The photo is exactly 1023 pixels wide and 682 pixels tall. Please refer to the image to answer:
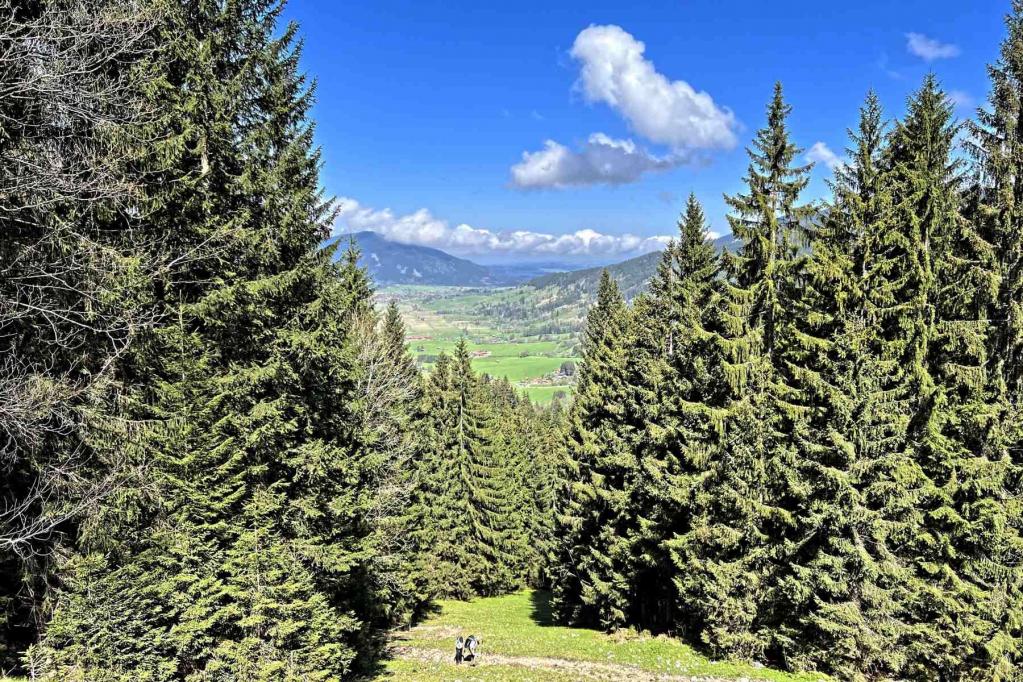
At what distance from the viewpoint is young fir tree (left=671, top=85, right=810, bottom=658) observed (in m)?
15.4

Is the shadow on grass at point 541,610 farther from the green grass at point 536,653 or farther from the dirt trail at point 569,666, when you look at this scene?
Result: the dirt trail at point 569,666

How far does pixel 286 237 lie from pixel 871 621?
16.5 meters

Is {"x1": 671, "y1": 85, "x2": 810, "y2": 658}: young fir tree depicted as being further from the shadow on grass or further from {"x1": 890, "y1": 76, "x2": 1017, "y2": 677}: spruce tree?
the shadow on grass

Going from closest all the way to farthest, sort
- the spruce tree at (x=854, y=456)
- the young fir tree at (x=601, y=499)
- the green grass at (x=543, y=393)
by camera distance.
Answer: the spruce tree at (x=854, y=456) → the young fir tree at (x=601, y=499) → the green grass at (x=543, y=393)

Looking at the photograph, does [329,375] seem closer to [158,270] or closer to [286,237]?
[286,237]

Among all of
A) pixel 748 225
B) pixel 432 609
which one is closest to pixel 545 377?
pixel 432 609

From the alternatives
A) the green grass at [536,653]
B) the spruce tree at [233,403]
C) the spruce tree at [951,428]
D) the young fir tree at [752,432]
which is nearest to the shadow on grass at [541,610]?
the green grass at [536,653]

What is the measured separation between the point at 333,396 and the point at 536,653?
11.8 metres

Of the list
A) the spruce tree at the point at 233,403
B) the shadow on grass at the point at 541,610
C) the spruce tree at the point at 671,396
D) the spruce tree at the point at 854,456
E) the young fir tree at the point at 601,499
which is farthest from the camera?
the shadow on grass at the point at 541,610

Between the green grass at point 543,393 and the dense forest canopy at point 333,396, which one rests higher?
the dense forest canopy at point 333,396

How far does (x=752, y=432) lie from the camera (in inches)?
630

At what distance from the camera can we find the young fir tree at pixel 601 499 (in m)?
21.3

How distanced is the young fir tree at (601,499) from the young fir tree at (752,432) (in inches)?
167

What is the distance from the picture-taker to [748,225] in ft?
53.9
